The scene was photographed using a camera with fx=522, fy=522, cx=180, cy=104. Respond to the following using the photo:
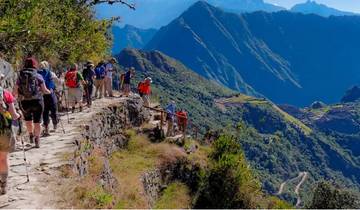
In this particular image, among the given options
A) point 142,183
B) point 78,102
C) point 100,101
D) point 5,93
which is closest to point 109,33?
point 100,101

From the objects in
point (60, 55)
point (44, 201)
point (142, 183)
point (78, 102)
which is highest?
point (60, 55)

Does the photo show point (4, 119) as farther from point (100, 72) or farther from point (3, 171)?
point (100, 72)

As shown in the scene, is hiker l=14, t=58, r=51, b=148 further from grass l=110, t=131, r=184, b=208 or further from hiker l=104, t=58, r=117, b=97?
hiker l=104, t=58, r=117, b=97

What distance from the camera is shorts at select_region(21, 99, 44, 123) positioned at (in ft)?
51.2

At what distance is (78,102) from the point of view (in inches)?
959

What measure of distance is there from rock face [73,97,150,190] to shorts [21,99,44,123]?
1.68 metres

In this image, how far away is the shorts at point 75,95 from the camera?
23.8 m

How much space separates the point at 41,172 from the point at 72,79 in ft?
32.6

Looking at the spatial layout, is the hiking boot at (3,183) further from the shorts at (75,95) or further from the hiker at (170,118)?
the hiker at (170,118)

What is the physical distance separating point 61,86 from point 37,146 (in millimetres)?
9567

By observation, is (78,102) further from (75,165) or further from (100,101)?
(75,165)

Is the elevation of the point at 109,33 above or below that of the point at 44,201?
above

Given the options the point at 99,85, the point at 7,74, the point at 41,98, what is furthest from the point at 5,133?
the point at 99,85

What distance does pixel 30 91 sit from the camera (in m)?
15.3
